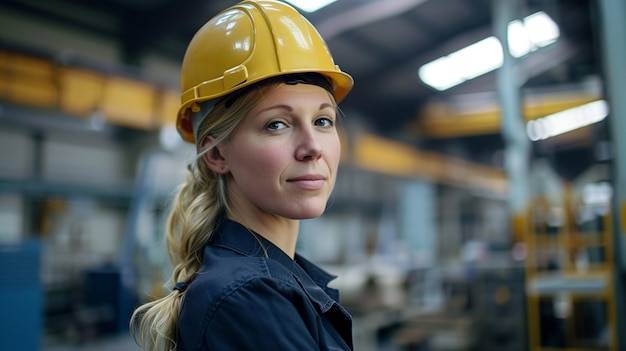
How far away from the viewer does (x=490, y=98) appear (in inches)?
495

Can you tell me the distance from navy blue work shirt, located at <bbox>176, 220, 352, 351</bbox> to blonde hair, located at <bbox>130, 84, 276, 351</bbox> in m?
0.07

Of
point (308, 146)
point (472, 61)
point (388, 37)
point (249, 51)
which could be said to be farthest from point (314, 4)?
point (308, 146)

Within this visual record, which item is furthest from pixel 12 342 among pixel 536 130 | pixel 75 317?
pixel 536 130

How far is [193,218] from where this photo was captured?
1.16 meters

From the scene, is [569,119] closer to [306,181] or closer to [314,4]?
[314,4]

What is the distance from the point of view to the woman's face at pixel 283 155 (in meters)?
1.03

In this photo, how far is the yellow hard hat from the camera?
3.49 feet

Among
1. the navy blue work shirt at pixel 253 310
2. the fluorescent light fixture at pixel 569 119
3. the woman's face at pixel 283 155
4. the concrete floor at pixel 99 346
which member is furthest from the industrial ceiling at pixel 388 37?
the navy blue work shirt at pixel 253 310

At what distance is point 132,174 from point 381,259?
5.25 metres

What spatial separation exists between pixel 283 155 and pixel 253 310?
0.32 meters

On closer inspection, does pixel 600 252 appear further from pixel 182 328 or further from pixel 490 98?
pixel 182 328

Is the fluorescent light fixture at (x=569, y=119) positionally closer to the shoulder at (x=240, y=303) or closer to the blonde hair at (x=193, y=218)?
the blonde hair at (x=193, y=218)

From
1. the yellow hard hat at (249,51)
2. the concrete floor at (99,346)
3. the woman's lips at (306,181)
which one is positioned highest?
the yellow hard hat at (249,51)

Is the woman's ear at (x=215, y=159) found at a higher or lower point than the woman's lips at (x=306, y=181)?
higher
